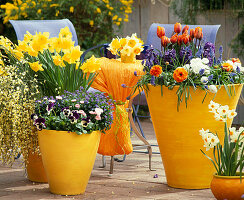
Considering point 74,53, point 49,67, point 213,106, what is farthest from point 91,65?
point 213,106

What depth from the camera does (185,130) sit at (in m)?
2.86

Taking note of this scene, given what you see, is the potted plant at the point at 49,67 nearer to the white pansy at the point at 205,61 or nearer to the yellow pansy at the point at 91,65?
the yellow pansy at the point at 91,65

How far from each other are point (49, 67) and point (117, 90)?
487mm

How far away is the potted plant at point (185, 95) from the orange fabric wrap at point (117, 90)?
24cm

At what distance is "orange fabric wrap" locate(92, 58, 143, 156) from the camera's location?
10.5 ft

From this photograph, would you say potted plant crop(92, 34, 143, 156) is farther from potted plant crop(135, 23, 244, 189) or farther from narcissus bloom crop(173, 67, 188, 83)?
narcissus bloom crop(173, 67, 188, 83)

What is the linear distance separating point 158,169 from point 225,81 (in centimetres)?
92

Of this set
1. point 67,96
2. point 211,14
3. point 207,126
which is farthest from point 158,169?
point 211,14

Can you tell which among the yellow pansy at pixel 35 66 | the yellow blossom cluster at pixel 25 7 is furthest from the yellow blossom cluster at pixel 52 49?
the yellow blossom cluster at pixel 25 7

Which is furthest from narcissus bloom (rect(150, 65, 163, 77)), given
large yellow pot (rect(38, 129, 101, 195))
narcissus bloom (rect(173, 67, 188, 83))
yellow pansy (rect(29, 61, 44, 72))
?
yellow pansy (rect(29, 61, 44, 72))

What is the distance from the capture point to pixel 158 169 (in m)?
3.48

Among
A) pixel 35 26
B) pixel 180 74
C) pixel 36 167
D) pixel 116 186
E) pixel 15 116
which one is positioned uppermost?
pixel 35 26

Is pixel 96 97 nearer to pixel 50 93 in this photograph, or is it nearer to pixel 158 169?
Result: pixel 50 93

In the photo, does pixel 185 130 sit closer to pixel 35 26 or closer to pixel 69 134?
pixel 69 134
